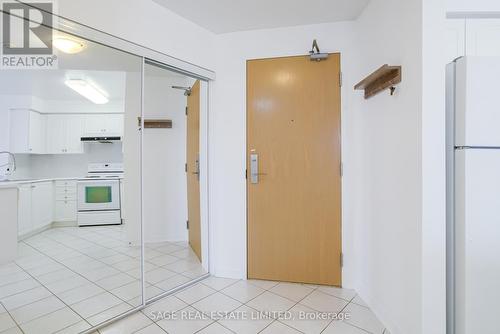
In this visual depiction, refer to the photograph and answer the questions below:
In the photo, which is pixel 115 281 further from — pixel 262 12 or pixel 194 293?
pixel 262 12

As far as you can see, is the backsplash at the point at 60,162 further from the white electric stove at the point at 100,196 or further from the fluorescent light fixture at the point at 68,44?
the fluorescent light fixture at the point at 68,44

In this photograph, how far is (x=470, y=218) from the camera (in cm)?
132

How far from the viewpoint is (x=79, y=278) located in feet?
8.37

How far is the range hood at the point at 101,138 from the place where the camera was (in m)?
3.88

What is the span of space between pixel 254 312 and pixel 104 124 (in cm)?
365

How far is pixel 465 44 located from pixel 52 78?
441cm

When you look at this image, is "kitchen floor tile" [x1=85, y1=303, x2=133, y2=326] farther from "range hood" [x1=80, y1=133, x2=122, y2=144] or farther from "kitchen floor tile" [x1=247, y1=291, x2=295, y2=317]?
"range hood" [x1=80, y1=133, x2=122, y2=144]

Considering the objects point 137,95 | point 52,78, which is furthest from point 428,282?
point 52,78

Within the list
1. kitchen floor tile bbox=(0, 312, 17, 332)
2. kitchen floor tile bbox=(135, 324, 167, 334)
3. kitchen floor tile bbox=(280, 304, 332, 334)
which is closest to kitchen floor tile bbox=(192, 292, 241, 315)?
kitchen floor tile bbox=(135, 324, 167, 334)

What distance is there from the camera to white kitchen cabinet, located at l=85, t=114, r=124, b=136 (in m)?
3.83

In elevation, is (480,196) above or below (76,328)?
above

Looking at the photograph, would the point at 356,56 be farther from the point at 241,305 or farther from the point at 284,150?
the point at 241,305

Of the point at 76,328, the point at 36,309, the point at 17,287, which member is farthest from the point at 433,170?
the point at 17,287

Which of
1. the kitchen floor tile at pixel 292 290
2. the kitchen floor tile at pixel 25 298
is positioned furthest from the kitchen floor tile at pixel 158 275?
the kitchen floor tile at pixel 292 290
